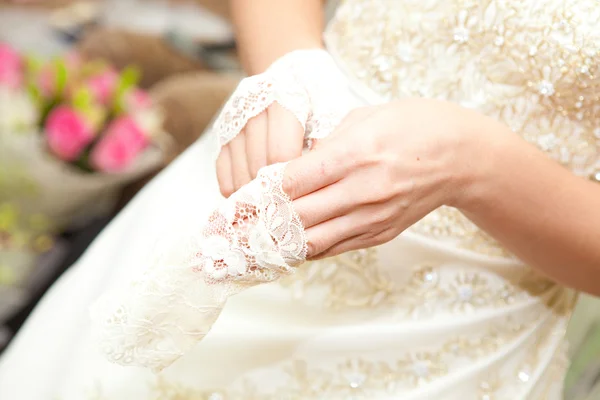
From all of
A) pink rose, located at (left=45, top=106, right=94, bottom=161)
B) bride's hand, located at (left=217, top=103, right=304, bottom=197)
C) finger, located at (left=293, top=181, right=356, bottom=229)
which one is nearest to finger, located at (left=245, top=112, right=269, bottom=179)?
bride's hand, located at (left=217, top=103, right=304, bottom=197)

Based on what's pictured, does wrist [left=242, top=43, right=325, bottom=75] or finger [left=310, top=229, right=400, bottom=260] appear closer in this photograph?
finger [left=310, top=229, right=400, bottom=260]

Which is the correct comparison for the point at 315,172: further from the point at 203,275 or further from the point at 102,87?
the point at 102,87

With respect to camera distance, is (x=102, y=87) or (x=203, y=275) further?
(x=102, y=87)

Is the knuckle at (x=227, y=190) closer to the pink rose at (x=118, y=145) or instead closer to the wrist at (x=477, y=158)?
the wrist at (x=477, y=158)

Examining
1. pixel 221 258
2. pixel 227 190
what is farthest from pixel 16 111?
pixel 221 258

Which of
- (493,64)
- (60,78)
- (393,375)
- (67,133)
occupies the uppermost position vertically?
(493,64)

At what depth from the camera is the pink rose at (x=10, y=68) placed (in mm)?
1355

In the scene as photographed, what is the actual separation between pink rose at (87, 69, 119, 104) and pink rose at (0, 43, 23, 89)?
158 millimetres

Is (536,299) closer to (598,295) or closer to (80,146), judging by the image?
(598,295)

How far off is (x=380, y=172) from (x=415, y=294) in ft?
1.05

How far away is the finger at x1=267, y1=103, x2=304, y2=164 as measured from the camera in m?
0.65

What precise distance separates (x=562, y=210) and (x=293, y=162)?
1.14 ft

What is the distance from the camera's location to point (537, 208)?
0.70 meters

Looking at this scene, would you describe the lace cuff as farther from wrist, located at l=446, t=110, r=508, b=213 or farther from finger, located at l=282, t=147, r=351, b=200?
wrist, located at l=446, t=110, r=508, b=213
